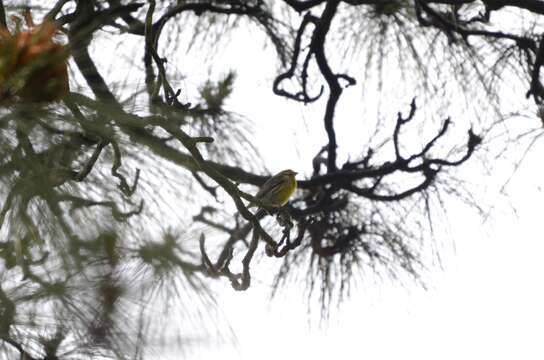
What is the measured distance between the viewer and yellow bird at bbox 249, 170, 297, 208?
202cm

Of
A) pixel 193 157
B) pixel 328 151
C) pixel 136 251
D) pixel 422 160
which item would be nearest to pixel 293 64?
pixel 328 151

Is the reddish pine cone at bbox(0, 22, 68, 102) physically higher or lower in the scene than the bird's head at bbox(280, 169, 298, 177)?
lower

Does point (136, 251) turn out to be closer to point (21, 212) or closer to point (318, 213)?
point (21, 212)

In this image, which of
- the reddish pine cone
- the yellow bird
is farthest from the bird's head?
the reddish pine cone

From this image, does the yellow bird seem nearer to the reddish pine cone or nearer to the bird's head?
the bird's head

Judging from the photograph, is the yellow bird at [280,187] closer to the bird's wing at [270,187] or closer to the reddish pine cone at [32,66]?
the bird's wing at [270,187]

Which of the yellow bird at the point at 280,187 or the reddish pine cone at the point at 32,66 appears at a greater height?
the yellow bird at the point at 280,187

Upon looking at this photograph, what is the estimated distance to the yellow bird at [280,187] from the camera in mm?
2022

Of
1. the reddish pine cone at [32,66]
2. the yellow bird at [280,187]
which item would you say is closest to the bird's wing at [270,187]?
the yellow bird at [280,187]

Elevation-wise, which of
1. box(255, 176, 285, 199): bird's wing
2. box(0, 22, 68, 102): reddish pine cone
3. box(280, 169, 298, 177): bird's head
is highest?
box(280, 169, 298, 177): bird's head

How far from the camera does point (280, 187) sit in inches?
82.4

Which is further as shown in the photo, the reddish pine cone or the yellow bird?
the yellow bird

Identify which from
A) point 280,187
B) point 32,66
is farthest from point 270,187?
point 32,66

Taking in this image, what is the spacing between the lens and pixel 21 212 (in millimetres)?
1046
